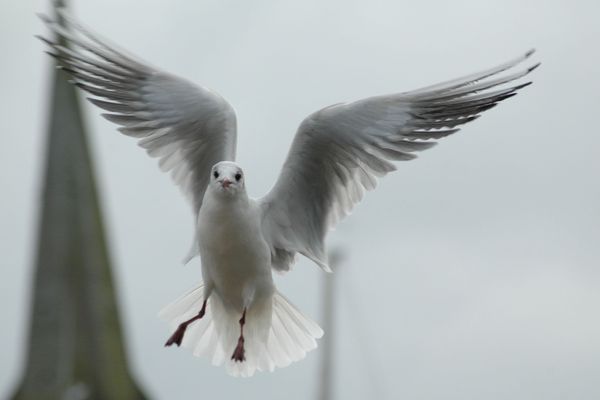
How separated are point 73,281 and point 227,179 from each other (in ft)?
24.9

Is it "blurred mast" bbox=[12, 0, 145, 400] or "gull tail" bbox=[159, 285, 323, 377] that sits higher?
"gull tail" bbox=[159, 285, 323, 377]

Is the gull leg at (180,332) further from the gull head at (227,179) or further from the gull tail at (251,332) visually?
the gull head at (227,179)

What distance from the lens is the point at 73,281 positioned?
14.1 m

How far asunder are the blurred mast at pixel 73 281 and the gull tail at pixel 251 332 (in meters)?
5.76

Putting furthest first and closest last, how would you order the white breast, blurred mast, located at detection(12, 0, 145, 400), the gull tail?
blurred mast, located at detection(12, 0, 145, 400)
the gull tail
the white breast

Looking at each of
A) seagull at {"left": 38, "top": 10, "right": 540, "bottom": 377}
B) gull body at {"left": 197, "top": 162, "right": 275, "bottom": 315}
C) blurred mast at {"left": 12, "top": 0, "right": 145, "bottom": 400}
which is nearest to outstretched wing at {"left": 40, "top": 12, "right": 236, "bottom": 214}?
seagull at {"left": 38, "top": 10, "right": 540, "bottom": 377}

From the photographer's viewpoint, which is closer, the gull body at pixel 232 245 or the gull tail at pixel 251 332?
the gull body at pixel 232 245

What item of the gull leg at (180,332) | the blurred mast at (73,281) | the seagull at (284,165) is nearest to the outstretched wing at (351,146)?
the seagull at (284,165)

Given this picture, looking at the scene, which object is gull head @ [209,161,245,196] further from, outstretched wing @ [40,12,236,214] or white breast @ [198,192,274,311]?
outstretched wing @ [40,12,236,214]

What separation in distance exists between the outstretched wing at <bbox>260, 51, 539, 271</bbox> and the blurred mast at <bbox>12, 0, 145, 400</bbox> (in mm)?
6154

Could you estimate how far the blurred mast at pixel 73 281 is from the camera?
44.2 feet

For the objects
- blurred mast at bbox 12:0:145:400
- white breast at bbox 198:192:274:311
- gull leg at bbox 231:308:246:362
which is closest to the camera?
white breast at bbox 198:192:274:311

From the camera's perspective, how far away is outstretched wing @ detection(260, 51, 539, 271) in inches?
292

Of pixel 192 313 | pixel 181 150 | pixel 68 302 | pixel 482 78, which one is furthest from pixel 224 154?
pixel 68 302
